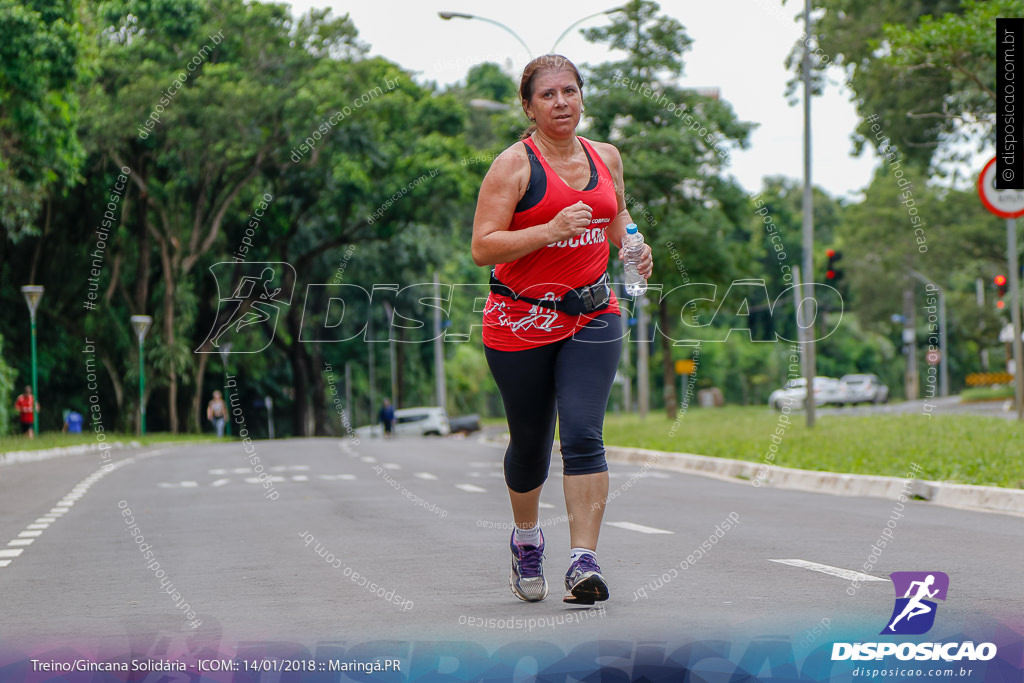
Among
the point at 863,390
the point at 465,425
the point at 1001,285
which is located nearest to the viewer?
the point at 1001,285

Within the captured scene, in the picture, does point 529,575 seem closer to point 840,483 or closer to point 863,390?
point 840,483

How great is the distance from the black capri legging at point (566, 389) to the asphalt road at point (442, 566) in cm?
60

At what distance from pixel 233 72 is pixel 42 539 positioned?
3078cm

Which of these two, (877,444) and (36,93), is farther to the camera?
(36,93)

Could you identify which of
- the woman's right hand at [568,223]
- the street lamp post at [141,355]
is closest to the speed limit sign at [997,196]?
the woman's right hand at [568,223]

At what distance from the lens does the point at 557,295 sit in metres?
5.18

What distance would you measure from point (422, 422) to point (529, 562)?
1851 inches

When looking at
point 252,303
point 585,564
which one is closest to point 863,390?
point 252,303

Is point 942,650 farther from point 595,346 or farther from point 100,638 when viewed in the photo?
point 100,638

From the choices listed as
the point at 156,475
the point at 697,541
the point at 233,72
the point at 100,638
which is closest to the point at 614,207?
the point at 100,638

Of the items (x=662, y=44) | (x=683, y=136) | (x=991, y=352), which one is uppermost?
(x=662, y=44)

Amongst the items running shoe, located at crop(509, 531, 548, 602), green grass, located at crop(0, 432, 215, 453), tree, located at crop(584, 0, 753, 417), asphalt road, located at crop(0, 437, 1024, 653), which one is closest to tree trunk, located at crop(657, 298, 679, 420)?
tree, located at crop(584, 0, 753, 417)

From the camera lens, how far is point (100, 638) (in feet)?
16.0

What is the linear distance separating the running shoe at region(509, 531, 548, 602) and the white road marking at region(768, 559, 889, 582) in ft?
4.88
